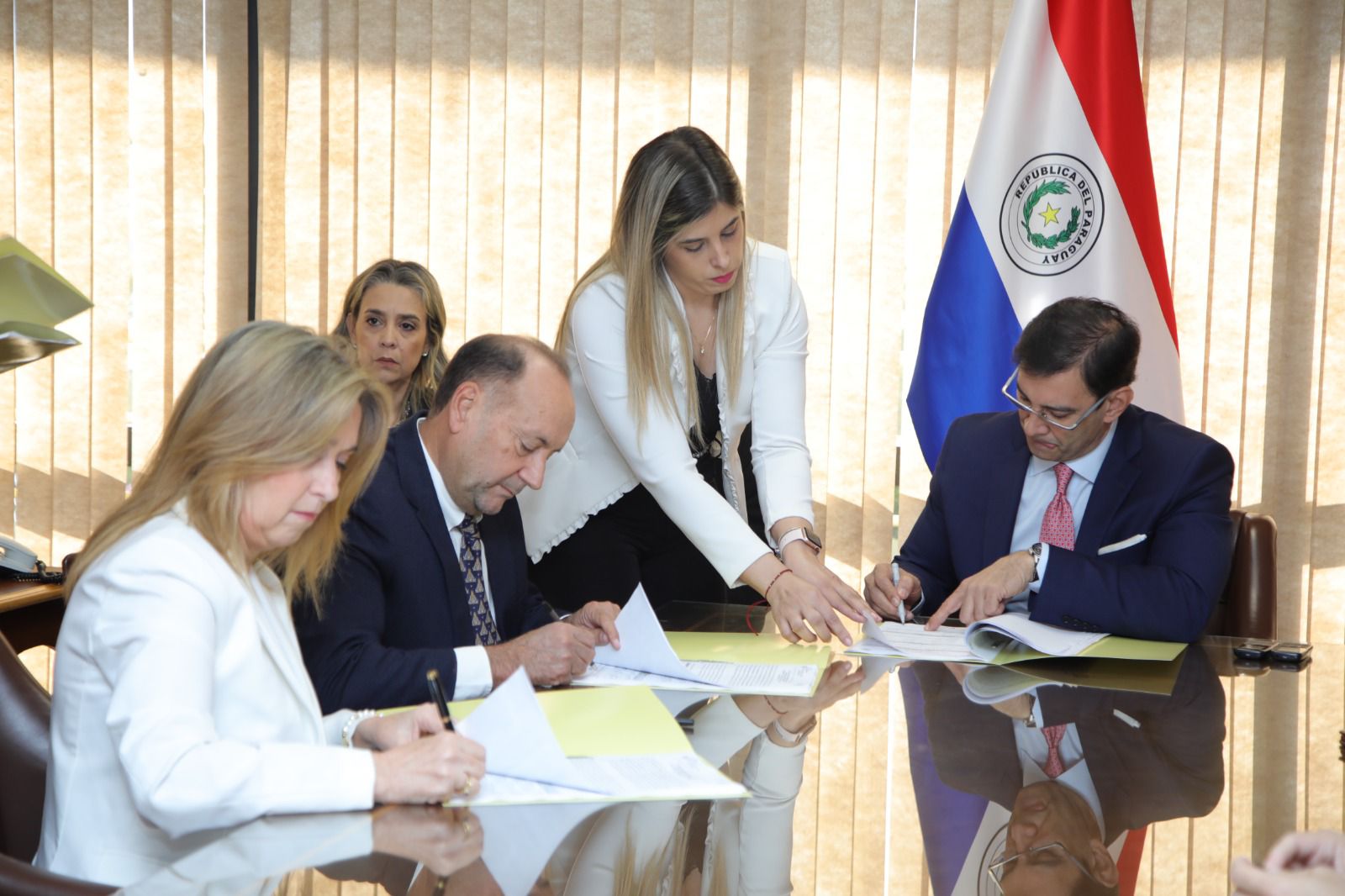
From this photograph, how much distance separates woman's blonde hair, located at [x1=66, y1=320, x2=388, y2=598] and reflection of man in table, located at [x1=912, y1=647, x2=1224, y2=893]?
0.82 meters

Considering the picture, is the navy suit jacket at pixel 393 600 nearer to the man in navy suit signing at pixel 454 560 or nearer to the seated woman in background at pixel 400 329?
the man in navy suit signing at pixel 454 560

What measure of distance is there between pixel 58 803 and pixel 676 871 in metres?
0.66

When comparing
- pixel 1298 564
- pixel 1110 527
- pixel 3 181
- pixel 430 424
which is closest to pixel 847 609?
pixel 1110 527

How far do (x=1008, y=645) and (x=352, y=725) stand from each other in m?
1.18

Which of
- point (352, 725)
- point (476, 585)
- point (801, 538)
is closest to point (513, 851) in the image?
point (352, 725)

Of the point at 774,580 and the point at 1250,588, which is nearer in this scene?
the point at 774,580

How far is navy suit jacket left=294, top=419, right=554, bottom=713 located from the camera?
5.72 feet

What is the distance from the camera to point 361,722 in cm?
152

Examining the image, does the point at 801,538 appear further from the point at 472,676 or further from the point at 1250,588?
the point at 1250,588

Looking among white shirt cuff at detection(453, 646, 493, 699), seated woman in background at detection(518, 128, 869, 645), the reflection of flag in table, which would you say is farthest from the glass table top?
the reflection of flag in table

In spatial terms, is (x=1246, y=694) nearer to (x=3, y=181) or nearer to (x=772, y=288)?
(x=772, y=288)

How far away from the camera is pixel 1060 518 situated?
8.48ft

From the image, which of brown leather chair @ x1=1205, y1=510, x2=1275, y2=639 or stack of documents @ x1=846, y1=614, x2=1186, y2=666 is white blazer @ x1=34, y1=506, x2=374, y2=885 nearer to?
stack of documents @ x1=846, y1=614, x2=1186, y2=666

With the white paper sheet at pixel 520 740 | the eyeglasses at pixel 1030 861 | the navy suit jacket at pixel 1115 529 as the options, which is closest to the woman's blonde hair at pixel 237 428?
the white paper sheet at pixel 520 740
